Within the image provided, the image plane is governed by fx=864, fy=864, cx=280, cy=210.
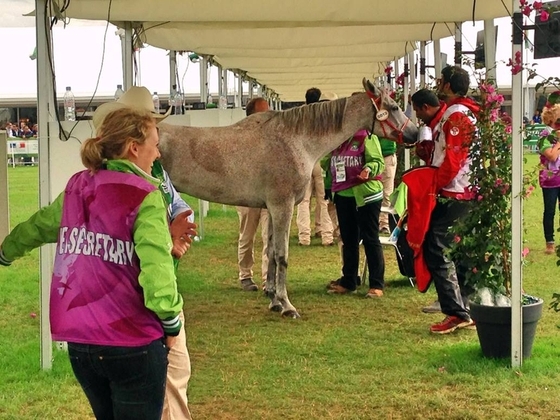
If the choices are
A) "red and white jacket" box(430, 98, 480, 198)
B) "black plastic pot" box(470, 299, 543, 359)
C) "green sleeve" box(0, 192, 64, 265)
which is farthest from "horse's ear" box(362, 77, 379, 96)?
"green sleeve" box(0, 192, 64, 265)

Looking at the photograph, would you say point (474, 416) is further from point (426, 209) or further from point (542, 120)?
point (542, 120)

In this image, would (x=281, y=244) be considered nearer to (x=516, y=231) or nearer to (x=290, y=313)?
(x=290, y=313)

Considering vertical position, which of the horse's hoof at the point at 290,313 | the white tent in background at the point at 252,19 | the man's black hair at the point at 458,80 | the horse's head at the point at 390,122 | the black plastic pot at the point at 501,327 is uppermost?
the white tent in background at the point at 252,19

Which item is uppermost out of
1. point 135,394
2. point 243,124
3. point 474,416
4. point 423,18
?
point 423,18

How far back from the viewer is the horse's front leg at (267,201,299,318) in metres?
7.86

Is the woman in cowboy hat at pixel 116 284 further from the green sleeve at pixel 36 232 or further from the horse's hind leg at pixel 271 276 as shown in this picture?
the horse's hind leg at pixel 271 276

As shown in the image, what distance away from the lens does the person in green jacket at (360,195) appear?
8.57 meters

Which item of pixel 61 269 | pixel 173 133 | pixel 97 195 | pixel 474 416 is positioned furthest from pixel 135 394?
pixel 173 133

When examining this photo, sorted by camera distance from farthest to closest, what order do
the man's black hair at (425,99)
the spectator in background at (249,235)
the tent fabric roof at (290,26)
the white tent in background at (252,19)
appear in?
the spectator in background at (249,235), the man's black hair at (425,99), the tent fabric roof at (290,26), the white tent in background at (252,19)

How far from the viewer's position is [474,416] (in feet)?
16.4

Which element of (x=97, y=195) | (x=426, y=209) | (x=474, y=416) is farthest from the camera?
(x=426, y=209)

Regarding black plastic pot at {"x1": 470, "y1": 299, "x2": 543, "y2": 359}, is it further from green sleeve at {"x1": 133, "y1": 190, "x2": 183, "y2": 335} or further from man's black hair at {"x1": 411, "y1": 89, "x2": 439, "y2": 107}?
green sleeve at {"x1": 133, "y1": 190, "x2": 183, "y2": 335}

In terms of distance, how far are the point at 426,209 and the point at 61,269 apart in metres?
4.34

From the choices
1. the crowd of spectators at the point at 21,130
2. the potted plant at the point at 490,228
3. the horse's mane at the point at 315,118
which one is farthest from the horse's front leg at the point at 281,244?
the crowd of spectators at the point at 21,130
